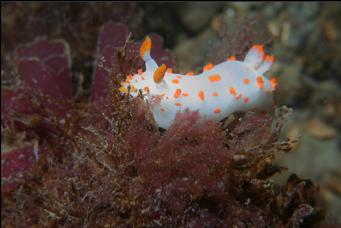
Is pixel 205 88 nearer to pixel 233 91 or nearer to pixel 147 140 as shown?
pixel 233 91

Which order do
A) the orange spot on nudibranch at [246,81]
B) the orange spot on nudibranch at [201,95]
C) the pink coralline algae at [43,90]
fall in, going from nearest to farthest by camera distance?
the orange spot on nudibranch at [201,95] → the orange spot on nudibranch at [246,81] → the pink coralline algae at [43,90]

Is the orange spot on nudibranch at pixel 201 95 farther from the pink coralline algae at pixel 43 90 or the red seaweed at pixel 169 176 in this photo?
the pink coralline algae at pixel 43 90

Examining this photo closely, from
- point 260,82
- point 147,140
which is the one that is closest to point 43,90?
point 147,140

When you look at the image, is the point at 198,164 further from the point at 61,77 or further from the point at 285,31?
the point at 285,31

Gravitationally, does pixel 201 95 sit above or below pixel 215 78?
below

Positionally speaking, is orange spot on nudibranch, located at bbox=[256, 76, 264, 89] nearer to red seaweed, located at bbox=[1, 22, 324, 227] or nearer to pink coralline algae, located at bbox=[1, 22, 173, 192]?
red seaweed, located at bbox=[1, 22, 324, 227]

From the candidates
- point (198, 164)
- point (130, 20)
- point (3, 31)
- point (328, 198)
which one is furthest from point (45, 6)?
point (328, 198)

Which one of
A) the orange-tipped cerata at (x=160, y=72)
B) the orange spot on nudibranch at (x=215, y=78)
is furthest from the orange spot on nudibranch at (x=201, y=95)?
the orange-tipped cerata at (x=160, y=72)
